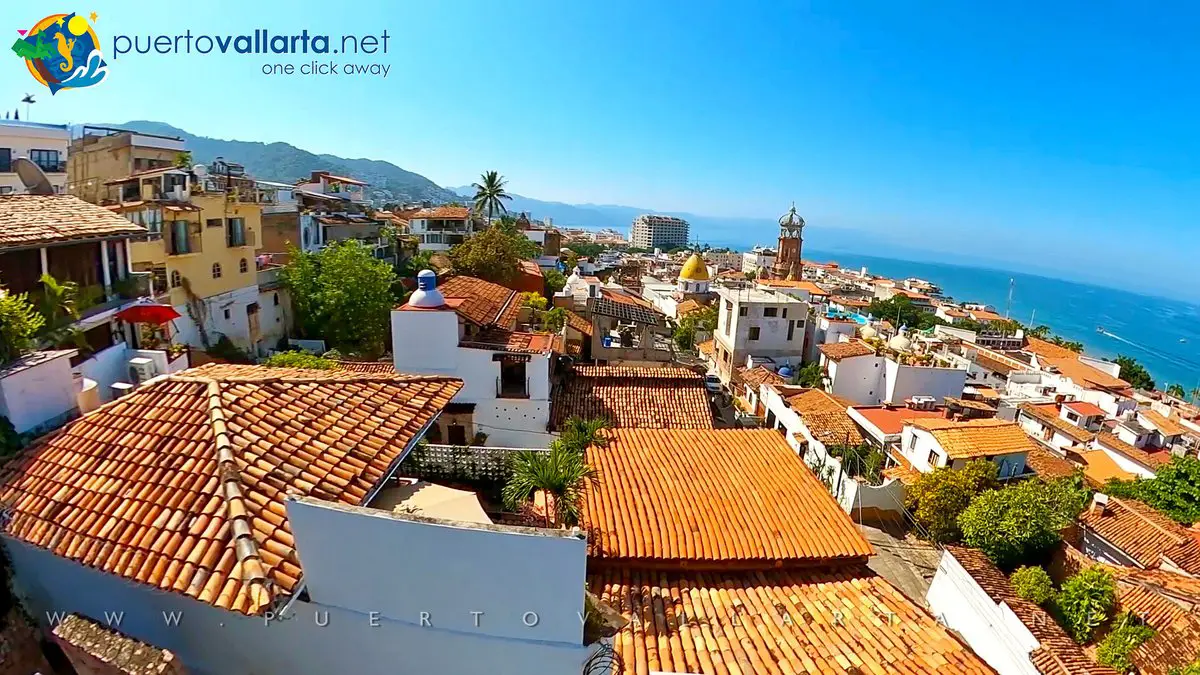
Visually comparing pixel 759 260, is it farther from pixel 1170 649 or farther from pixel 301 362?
pixel 301 362

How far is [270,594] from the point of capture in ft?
15.1

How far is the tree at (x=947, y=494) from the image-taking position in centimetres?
1836

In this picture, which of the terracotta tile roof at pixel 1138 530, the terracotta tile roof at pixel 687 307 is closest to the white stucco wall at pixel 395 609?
the terracotta tile roof at pixel 1138 530

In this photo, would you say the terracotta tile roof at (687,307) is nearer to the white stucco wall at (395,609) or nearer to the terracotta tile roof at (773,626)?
the terracotta tile roof at (773,626)

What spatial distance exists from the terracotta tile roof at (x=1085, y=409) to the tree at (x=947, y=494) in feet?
76.1

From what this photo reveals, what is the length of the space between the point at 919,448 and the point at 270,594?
2312 centimetres

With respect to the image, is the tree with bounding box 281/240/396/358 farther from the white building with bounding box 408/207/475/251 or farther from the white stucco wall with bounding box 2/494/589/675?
the white building with bounding box 408/207/475/251

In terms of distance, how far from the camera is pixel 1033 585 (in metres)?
15.0

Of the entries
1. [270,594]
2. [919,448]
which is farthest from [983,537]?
[270,594]

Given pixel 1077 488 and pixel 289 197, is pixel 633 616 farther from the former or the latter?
pixel 289 197

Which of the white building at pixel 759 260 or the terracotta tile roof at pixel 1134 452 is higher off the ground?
the white building at pixel 759 260

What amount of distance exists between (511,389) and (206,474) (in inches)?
447

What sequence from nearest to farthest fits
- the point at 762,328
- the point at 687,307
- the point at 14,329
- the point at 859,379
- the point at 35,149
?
the point at 14,329 → the point at 859,379 → the point at 35,149 → the point at 762,328 → the point at 687,307

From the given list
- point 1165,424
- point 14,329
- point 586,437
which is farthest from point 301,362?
point 1165,424
